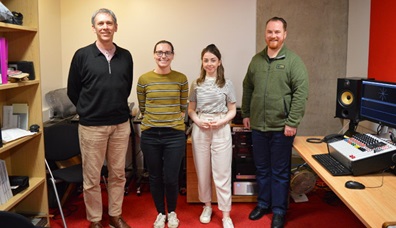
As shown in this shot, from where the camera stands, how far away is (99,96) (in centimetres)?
253

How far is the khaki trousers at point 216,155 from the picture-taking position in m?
2.79

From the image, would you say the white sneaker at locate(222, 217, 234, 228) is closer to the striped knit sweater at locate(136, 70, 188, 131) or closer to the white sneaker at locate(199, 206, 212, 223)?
the white sneaker at locate(199, 206, 212, 223)

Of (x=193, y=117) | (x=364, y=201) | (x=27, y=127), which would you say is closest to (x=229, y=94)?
(x=193, y=117)

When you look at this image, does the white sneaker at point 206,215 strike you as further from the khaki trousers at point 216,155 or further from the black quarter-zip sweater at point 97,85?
the black quarter-zip sweater at point 97,85

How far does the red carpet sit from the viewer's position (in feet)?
9.77

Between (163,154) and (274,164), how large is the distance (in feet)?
2.92

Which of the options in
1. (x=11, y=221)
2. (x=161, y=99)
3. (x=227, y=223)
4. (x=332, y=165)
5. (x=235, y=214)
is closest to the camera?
(x=11, y=221)

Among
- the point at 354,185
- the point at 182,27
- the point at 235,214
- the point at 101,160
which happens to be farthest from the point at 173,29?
the point at 354,185

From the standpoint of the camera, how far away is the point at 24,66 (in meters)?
2.44

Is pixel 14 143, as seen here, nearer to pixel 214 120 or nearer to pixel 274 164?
pixel 214 120

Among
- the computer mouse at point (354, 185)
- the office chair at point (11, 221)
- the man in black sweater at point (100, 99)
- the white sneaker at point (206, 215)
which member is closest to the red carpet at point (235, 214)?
the white sneaker at point (206, 215)

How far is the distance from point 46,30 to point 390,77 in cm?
321

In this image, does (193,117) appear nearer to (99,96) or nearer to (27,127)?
(99,96)

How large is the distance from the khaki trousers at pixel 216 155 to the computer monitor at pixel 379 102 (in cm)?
103
